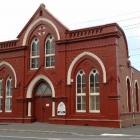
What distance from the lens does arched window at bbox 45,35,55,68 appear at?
32281mm

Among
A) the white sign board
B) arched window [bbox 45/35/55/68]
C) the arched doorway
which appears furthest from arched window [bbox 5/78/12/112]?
the white sign board

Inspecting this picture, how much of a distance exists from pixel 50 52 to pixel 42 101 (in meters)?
4.72

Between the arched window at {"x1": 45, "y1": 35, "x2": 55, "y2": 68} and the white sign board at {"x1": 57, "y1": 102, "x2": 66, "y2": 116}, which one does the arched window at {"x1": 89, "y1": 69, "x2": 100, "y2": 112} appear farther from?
the arched window at {"x1": 45, "y1": 35, "x2": 55, "y2": 68}

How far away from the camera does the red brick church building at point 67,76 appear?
2859 cm

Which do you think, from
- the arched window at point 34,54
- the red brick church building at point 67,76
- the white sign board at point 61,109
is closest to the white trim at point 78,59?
the red brick church building at point 67,76

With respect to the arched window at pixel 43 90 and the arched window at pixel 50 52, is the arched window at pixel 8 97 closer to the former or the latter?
the arched window at pixel 43 90

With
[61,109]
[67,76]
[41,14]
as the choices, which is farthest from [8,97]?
[41,14]

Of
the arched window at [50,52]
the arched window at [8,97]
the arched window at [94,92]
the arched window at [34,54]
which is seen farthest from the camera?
the arched window at [8,97]

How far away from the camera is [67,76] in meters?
30.8

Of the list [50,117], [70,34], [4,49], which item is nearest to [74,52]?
[70,34]

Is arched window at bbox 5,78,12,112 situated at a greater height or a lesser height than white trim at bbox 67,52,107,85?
lesser

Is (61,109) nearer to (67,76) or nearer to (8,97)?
(67,76)

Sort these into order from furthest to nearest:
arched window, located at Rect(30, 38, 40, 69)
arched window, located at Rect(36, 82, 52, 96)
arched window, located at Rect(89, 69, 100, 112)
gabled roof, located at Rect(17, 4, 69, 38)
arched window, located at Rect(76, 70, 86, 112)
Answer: arched window, located at Rect(30, 38, 40, 69)
gabled roof, located at Rect(17, 4, 69, 38)
arched window, located at Rect(36, 82, 52, 96)
arched window, located at Rect(76, 70, 86, 112)
arched window, located at Rect(89, 69, 100, 112)

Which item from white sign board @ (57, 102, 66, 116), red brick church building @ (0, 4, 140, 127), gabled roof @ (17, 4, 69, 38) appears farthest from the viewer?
gabled roof @ (17, 4, 69, 38)
